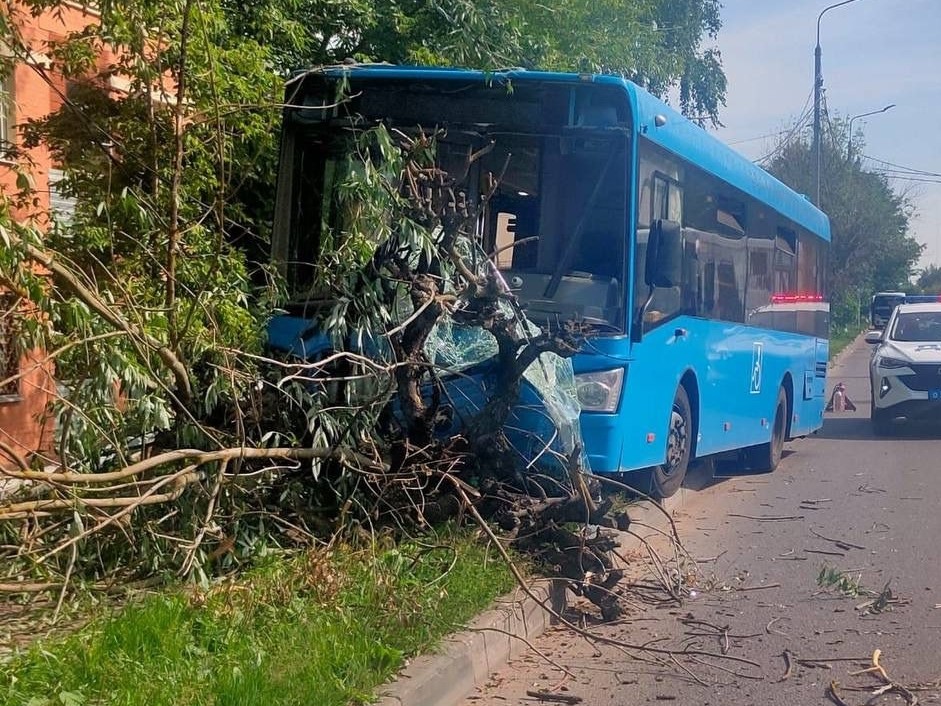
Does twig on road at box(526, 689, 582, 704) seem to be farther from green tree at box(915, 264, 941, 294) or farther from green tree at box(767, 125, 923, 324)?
green tree at box(915, 264, 941, 294)

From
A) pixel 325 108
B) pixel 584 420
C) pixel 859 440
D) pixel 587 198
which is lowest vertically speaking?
pixel 859 440

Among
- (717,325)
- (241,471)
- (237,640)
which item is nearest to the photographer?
(237,640)

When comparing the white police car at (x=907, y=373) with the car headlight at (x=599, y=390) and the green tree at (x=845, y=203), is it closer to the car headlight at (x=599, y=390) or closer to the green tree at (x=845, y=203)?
the car headlight at (x=599, y=390)

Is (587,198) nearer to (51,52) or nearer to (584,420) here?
(584,420)

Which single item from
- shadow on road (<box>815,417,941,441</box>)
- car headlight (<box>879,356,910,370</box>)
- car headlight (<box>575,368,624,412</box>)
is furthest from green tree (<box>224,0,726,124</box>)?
shadow on road (<box>815,417,941,441</box>)

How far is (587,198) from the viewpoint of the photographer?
25.5 feet

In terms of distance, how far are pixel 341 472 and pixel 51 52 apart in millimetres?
4065

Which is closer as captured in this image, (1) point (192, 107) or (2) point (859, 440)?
(1) point (192, 107)

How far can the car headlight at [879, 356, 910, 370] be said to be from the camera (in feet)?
54.3

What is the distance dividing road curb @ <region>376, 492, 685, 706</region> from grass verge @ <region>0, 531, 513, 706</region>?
7 centimetres

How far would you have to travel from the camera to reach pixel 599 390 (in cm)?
771

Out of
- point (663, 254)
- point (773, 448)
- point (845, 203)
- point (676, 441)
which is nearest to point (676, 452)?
point (676, 441)

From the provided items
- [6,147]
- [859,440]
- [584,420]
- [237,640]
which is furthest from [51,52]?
[859,440]

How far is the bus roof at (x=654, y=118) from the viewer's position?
7.62m
